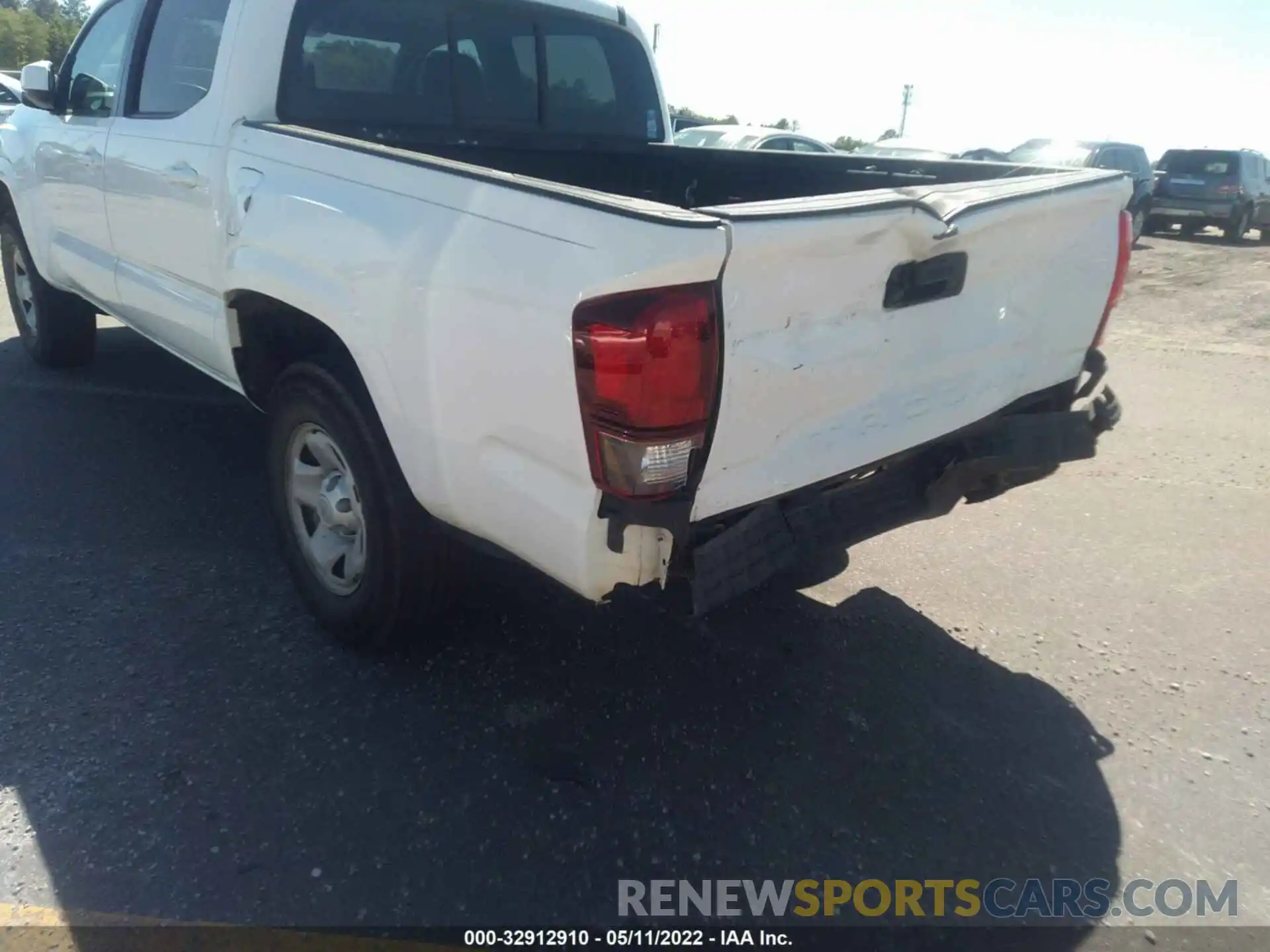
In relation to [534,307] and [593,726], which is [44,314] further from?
[534,307]

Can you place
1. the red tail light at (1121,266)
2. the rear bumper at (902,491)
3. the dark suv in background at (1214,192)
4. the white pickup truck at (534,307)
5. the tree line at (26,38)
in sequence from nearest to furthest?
the white pickup truck at (534,307), the rear bumper at (902,491), the red tail light at (1121,266), the dark suv in background at (1214,192), the tree line at (26,38)

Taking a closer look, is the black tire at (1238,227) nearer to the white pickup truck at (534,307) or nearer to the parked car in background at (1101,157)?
the parked car in background at (1101,157)

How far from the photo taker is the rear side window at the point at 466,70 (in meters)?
3.69

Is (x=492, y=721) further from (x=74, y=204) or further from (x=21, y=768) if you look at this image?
(x=74, y=204)

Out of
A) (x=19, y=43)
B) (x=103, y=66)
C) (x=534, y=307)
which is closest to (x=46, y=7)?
(x=19, y=43)

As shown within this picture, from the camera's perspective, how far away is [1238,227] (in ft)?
61.5

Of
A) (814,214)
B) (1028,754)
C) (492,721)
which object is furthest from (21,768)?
(1028,754)

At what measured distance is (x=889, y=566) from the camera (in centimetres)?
414

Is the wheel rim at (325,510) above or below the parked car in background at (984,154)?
below

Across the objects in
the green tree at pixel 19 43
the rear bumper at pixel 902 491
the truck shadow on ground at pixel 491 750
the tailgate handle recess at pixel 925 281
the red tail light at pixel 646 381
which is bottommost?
the truck shadow on ground at pixel 491 750

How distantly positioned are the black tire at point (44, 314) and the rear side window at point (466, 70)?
9.15 ft

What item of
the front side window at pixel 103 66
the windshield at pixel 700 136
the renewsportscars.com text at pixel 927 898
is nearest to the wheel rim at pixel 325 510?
the renewsportscars.com text at pixel 927 898

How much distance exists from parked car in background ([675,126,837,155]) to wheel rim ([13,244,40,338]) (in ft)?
27.1

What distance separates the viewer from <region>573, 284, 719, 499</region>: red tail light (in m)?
2.12
